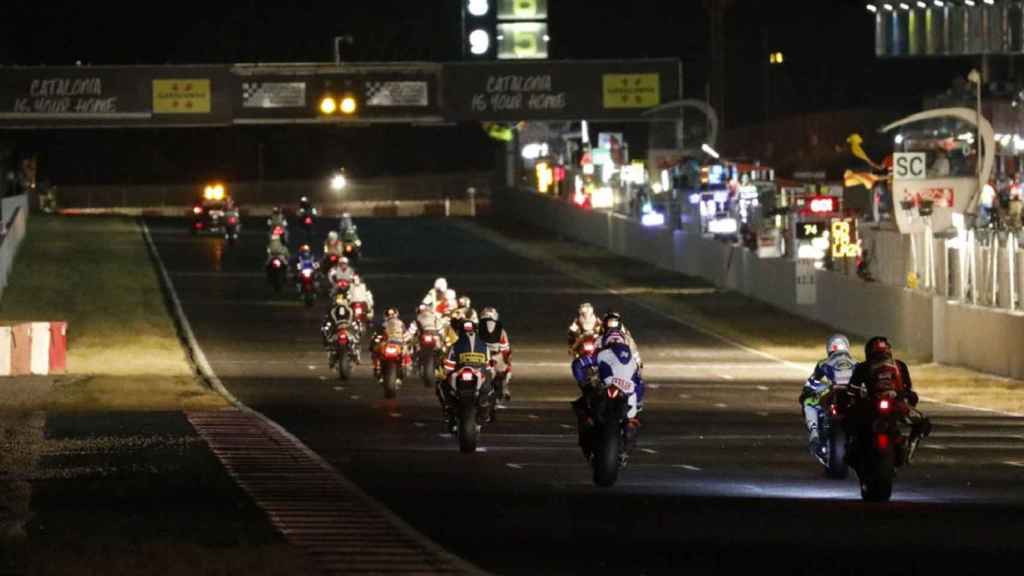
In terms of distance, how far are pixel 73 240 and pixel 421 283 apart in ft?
59.7

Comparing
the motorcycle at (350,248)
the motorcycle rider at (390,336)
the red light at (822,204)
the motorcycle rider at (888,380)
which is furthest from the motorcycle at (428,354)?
the motorcycle at (350,248)

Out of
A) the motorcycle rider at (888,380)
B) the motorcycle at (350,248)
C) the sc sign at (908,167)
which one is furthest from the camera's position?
the motorcycle at (350,248)

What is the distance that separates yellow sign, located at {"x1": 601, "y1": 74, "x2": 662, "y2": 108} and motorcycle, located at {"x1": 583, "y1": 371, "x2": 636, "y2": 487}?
178ft

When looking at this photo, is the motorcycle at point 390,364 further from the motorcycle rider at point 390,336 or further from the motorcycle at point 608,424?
the motorcycle at point 608,424

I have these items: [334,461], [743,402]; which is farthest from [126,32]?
[334,461]

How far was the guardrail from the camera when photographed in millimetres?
57625

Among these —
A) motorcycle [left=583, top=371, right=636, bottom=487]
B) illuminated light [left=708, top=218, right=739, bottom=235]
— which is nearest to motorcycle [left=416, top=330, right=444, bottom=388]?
motorcycle [left=583, top=371, right=636, bottom=487]

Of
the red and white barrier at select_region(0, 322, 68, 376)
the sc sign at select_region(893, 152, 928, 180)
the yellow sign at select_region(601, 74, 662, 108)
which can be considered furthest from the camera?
the yellow sign at select_region(601, 74, 662, 108)

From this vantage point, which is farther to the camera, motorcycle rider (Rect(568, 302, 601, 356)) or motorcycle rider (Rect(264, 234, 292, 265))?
motorcycle rider (Rect(264, 234, 292, 265))

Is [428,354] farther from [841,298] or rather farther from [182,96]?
[182,96]

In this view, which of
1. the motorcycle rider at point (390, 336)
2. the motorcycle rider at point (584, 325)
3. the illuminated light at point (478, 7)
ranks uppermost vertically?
the illuminated light at point (478, 7)

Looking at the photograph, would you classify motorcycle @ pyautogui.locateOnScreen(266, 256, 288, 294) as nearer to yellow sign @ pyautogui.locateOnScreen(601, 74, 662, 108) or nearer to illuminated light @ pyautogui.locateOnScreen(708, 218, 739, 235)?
illuminated light @ pyautogui.locateOnScreen(708, 218, 739, 235)

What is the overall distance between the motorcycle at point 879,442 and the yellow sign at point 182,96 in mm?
56253

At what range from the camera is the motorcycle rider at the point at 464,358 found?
2480cm
